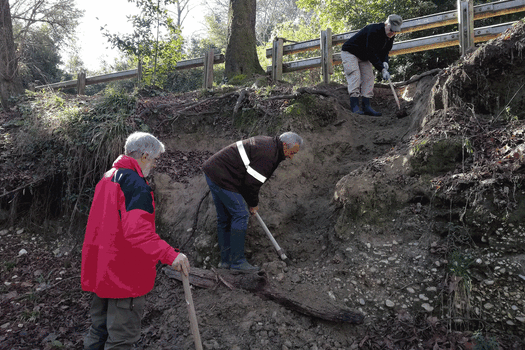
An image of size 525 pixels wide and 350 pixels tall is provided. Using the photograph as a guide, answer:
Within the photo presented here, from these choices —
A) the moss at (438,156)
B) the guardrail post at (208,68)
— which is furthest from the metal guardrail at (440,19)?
the moss at (438,156)

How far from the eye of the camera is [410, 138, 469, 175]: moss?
14.4ft

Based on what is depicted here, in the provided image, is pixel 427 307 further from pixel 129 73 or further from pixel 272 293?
pixel 129 73

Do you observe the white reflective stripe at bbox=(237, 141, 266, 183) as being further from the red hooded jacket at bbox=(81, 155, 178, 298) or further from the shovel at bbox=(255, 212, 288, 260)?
the red hooded jacket at bbox=(81, 155, 178, 298)

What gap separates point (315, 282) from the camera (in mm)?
4055

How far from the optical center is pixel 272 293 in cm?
391

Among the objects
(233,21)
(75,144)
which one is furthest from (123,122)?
(233,21)

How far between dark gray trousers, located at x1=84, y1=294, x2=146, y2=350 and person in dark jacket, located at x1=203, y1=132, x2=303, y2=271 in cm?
162

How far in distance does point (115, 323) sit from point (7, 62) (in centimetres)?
932

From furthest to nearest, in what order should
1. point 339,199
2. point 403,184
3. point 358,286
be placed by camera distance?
point 339,199 < point 403,184 < point 358,286

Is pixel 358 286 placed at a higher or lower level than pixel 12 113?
lower

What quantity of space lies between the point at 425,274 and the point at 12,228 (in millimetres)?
6436

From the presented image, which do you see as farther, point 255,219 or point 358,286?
point 255,219

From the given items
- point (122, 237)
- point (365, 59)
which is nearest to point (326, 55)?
point (365, 59)

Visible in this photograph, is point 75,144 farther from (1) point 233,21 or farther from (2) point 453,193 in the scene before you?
(2) point 453,193
